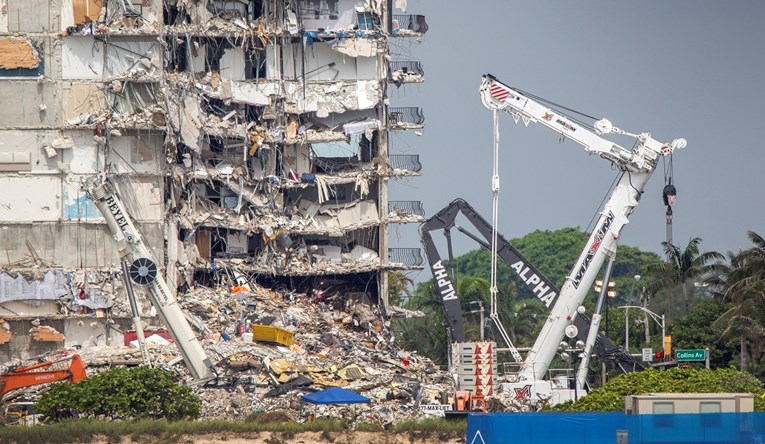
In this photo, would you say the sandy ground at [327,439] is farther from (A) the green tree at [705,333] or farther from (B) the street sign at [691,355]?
(A) the green tree at [705,333]

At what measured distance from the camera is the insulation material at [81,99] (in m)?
90.2

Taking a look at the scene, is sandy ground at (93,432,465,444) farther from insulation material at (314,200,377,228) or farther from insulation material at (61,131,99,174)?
insulation material at (314,200,377,228)

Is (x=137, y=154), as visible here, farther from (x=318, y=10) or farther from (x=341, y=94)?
(x=318, y=10)

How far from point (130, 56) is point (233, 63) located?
27.5 feet

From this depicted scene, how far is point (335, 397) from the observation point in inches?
2783

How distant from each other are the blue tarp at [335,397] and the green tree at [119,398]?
434 centimetres

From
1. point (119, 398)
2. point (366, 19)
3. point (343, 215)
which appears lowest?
point (119, 398)

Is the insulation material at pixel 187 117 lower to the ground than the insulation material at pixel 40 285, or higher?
higher

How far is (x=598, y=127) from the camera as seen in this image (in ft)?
269

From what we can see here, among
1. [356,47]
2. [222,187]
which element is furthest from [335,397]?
[356,47]

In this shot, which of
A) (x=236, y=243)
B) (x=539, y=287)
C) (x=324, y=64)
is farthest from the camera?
(x=324, y=64)

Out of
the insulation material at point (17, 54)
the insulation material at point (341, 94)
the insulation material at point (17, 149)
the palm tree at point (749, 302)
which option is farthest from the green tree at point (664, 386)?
the insulation material at point (341, 94)

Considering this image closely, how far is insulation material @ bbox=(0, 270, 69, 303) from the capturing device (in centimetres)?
9025

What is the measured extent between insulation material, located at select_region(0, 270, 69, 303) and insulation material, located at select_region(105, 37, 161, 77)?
892cm
